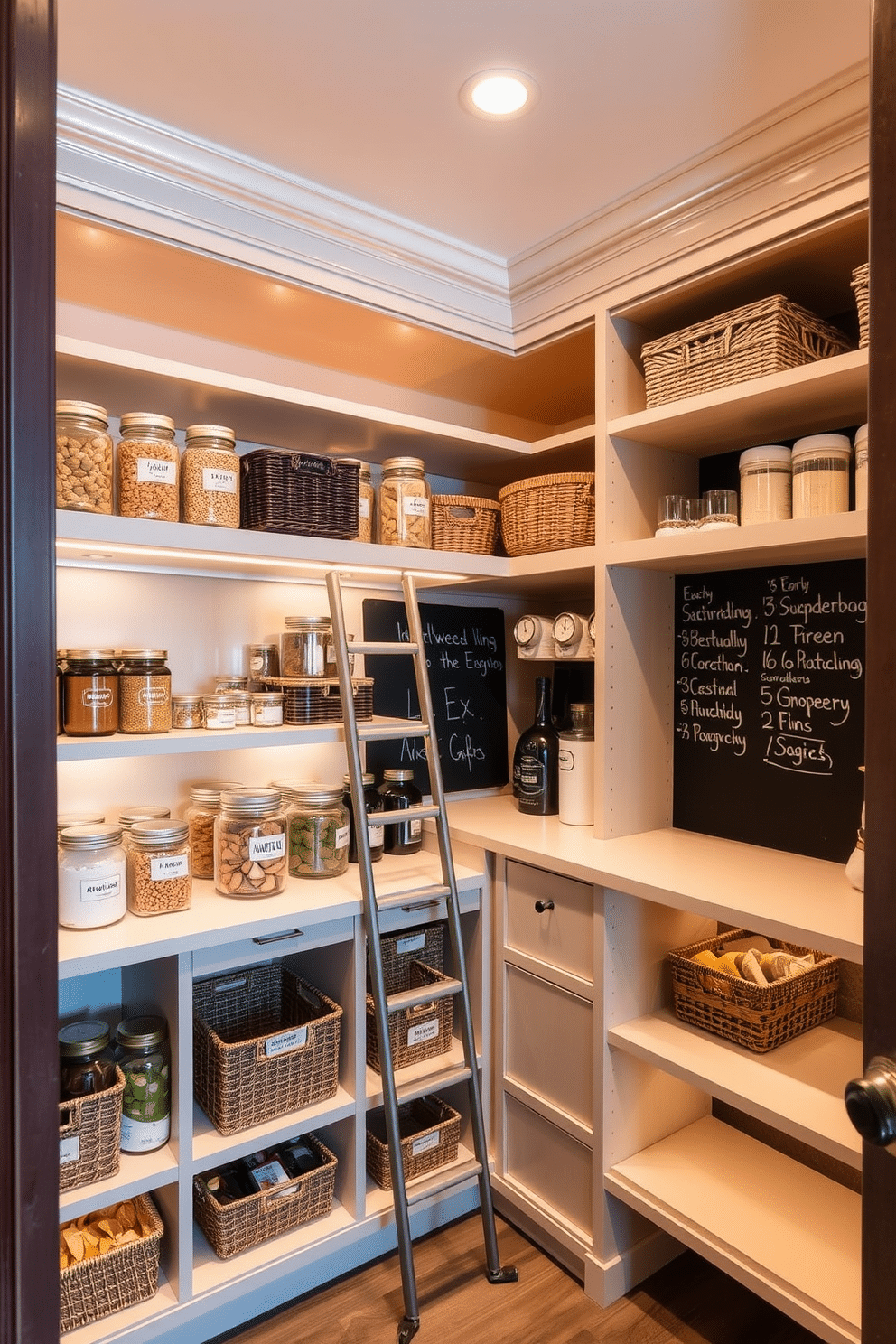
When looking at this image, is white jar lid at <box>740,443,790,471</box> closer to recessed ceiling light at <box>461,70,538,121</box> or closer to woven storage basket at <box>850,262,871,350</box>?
woven storage basket at <box>850,262,871,350</box>

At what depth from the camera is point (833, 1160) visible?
1737mm

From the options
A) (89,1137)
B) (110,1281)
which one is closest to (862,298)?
(89,1137)

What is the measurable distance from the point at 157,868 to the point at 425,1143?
91cm

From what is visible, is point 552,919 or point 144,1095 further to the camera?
point 552,919

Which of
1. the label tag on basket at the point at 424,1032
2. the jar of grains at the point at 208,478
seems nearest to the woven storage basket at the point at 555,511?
the jar of grains at the point at 208,478

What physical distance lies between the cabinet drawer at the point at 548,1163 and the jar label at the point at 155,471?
1.64 metres

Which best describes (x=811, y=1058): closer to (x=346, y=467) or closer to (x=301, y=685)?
(x=301, y=685)

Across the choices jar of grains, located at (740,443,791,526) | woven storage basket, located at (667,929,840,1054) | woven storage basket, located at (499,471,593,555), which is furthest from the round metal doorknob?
woven storage basket, located at (499,471,593,555)

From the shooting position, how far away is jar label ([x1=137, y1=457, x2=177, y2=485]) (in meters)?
1.54

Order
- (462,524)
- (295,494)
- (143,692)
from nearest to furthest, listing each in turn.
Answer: (143,692), (295,494), (462,524)

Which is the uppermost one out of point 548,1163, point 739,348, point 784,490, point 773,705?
point 739,348

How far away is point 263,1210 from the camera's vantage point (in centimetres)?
162

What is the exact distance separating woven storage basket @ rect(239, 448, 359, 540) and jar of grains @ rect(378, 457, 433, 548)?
169mm

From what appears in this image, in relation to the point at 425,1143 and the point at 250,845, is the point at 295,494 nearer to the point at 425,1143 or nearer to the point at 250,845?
the point at 250,845
